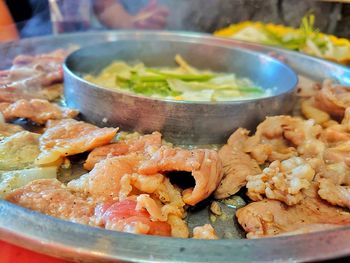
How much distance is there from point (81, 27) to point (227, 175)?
386cm

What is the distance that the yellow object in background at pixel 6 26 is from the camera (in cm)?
461

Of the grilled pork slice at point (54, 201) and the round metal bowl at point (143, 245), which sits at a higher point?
the round metal bowl at point (143, 245)

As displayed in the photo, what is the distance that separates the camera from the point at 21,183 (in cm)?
225

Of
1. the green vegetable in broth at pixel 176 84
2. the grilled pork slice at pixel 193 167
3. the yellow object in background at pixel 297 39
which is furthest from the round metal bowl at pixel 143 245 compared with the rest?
the yellow object in background at pixel 297 39

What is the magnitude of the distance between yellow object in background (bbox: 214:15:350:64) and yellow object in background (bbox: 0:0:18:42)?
270 centimetres

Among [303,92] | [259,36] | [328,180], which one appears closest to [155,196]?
[328,180]

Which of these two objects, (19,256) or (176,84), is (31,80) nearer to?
(176,84)

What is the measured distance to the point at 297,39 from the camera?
5.22 meters

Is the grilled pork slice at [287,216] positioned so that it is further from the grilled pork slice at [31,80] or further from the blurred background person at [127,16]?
the blurred background person at [127,16]

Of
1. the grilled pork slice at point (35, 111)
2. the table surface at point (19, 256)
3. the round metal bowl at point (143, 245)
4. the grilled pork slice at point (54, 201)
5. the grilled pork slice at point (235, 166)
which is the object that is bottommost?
the grilled pork slice at point (235, 166)

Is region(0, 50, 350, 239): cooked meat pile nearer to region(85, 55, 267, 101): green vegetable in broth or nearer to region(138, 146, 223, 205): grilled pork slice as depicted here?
region(138, 146, 223, 205): grilled pork slice

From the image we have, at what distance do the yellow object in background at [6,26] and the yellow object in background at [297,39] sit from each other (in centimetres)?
270

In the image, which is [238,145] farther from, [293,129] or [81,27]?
[81,27]

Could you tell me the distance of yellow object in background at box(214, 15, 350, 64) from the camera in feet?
16.2
